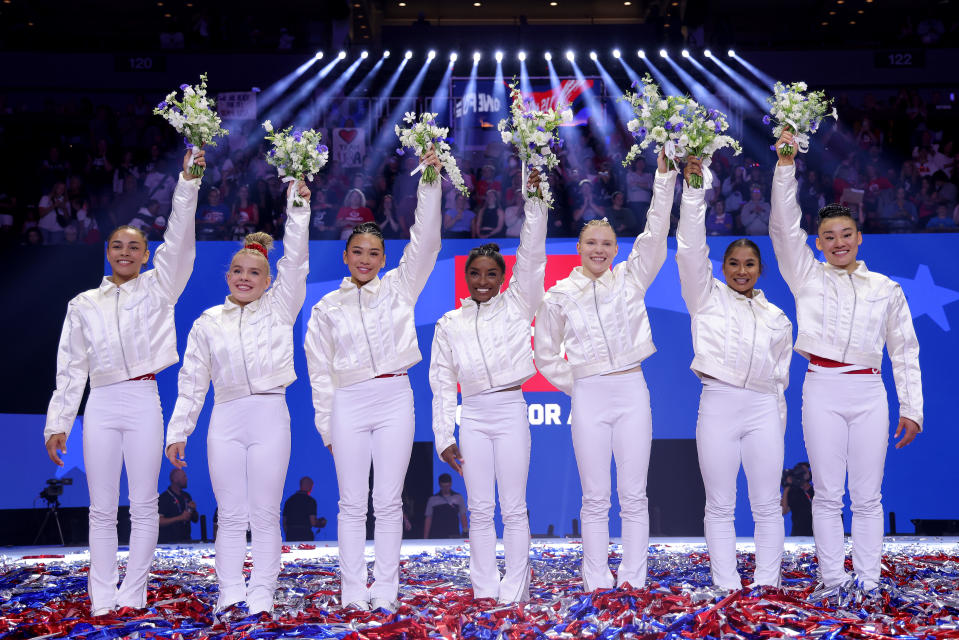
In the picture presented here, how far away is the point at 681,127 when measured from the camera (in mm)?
4184

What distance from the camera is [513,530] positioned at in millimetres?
4066

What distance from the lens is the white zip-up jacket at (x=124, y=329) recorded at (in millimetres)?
4203

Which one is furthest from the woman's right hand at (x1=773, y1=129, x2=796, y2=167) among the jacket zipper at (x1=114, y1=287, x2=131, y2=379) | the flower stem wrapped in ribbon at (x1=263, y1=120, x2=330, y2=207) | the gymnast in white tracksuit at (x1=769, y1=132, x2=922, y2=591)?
the jacket zipper at (x1=114, y1=287, x2=131, y2=379)

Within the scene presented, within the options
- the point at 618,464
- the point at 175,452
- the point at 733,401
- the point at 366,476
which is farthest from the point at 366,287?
the point at 733,401

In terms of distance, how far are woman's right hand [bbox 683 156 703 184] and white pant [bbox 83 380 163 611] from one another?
9.72 ft

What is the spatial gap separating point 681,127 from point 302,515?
191 inches

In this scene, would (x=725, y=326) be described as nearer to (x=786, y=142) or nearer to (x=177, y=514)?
(x=786, y=142)

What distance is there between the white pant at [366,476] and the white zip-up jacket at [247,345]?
0.39 m

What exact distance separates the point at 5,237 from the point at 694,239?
6.52 m

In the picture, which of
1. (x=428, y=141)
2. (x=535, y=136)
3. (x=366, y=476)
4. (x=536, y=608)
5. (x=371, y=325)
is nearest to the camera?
(x=536, y=608)

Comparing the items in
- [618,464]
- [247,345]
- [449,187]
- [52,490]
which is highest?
[449,187]

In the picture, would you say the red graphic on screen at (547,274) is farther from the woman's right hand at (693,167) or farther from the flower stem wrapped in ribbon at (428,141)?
the woman's right hand at (693,167)

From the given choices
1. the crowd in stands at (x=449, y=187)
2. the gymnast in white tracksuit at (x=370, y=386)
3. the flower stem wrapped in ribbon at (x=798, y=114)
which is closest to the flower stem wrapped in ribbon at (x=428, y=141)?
the gymnast in white tracksuit at (x=370, y=386)

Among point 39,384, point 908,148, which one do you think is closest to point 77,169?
point 39,384
